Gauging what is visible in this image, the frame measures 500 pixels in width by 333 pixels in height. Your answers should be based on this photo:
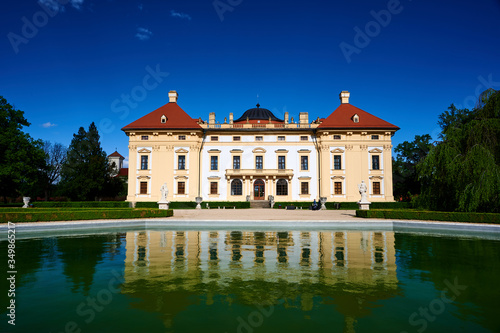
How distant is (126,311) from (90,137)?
4768cm

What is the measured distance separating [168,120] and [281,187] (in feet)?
54.4

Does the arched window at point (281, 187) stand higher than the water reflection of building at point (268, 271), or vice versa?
the arched window at point (281, 187)

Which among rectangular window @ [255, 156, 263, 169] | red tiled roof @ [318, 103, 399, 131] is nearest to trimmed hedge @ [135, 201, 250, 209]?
rectangular window @ [255, 156, 263, 169]

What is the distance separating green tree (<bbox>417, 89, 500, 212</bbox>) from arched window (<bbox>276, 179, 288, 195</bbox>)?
58.4 ft

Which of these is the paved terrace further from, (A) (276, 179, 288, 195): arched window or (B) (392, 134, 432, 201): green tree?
(B) (392, 134, 432, 201): green tree

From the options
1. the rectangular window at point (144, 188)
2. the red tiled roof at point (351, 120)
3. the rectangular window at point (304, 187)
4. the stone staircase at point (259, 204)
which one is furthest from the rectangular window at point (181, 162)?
the red tiled roof at point (351, 120)

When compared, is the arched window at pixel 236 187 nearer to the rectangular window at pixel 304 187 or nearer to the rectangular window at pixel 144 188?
the rectangular window at pixel 304 187

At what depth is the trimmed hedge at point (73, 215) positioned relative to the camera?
15.4 m

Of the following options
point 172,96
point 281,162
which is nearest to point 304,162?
point 281,162

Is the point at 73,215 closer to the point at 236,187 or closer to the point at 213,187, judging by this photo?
the point at 213,187

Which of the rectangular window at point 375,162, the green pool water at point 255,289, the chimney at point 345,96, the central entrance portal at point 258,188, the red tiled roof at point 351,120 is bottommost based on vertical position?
the green pool water at point 255,289

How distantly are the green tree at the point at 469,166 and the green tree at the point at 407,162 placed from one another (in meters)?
20.6

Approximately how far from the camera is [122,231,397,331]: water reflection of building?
519 centimetres

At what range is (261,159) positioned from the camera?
1436 inches
